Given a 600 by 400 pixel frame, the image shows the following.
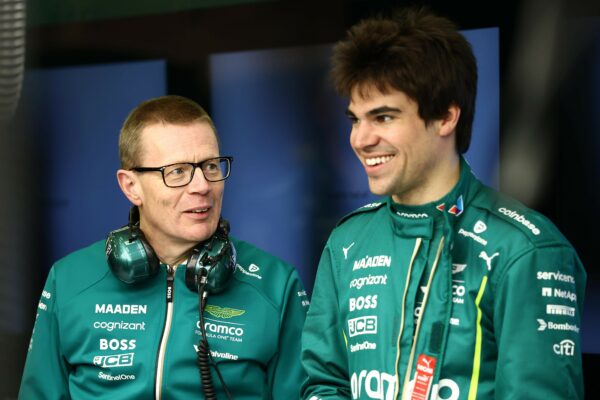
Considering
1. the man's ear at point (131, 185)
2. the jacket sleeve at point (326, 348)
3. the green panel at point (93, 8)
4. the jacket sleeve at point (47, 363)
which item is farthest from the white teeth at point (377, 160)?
the green panel at point (93, 8)

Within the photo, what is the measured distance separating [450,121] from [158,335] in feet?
3.32

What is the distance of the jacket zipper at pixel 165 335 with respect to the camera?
2.38 m

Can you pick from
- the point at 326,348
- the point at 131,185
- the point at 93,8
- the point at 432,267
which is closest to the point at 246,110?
the point at 93,8

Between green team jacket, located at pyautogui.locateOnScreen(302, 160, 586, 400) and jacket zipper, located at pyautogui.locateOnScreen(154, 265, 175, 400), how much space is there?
1.60ft

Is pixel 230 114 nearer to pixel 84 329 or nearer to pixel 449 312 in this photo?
pixel 84 329

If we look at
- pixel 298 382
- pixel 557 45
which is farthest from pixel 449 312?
pixel 557 45

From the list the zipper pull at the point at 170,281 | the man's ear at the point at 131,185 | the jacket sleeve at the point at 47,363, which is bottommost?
the jacket sleeve at the point at 47,363

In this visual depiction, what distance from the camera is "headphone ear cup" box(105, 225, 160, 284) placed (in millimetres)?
2404

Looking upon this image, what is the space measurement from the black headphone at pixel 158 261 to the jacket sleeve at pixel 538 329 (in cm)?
86

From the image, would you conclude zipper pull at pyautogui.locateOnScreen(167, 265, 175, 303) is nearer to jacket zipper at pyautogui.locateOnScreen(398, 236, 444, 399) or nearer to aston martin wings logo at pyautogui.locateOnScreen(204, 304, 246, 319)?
aston martin wings logo at pyautogui.locateOnScreen(204, 304, 246, 319)

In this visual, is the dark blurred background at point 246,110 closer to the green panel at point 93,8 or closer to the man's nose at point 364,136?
the green panel at point 93,8

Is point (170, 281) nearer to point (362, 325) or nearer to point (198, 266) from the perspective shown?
point (198, 266)

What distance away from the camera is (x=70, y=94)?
3.83m

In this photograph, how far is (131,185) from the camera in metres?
2.55
